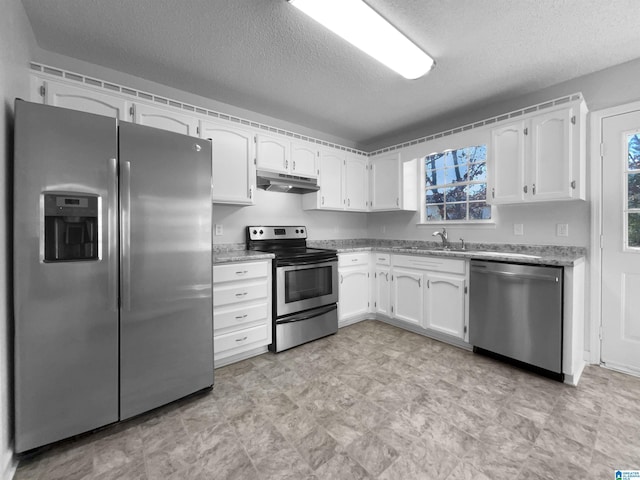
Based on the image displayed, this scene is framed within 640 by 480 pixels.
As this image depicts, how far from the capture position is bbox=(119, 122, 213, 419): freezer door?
1634 millimetres

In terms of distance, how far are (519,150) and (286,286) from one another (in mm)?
2519

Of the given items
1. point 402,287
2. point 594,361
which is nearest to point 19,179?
point 402,287

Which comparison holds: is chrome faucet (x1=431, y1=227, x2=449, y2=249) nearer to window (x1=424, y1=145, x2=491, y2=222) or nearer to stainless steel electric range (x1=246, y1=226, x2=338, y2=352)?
window (x1=424, y1=145, x2=491, y2=222)

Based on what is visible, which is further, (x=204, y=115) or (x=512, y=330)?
(x=204, y=115)

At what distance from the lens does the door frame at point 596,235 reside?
7.70ft

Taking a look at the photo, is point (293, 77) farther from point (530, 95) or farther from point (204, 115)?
point (530, 95)

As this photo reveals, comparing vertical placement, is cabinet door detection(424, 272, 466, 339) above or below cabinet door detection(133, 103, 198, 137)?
below

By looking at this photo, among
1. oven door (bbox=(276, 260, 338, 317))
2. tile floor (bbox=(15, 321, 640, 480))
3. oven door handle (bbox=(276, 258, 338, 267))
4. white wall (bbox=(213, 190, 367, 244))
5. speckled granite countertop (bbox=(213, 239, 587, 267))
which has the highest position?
white wall (bbox=(213, 190, 367, 244))

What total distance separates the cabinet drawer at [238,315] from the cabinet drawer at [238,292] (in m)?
0.07

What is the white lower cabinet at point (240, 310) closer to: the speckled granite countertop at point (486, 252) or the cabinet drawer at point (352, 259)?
the speckled granite countertop at point (486, 252)

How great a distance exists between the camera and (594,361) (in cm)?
239

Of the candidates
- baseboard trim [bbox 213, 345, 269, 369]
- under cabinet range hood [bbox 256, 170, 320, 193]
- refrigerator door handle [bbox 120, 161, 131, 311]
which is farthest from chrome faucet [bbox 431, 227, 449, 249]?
refrigerator door handle [bbox 120, 161, 131, 311]

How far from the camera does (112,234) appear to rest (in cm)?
157

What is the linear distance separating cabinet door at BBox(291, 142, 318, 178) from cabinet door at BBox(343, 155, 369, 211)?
0.56m
